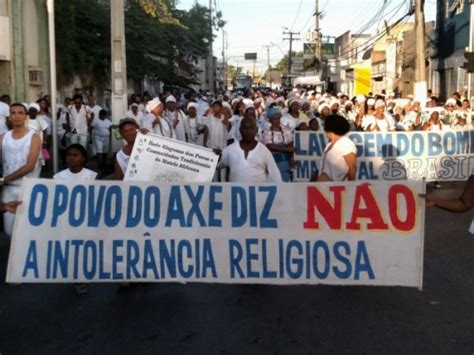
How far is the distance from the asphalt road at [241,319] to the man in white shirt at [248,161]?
3.32 ft

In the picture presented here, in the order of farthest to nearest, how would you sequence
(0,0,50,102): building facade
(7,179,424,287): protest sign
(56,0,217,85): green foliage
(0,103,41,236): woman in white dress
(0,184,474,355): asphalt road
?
(56,0,217,85): green foliage < (0,0,50,102): building facade < (0,103,41,236): woman in white dress < (7,179,424,287): protest sign < (0,184,474,355): asphalt road

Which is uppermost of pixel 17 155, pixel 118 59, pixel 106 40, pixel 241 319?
pixel 106 40

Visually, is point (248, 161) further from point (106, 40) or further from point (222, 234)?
point (106, 40)

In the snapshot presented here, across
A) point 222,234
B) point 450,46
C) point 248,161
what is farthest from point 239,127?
point 450,46

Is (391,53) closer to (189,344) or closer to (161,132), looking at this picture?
(161,132)

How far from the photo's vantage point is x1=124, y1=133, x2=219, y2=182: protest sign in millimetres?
6711

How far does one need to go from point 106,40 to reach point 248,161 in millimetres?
22681

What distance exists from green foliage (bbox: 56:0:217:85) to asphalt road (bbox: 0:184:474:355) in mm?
17104

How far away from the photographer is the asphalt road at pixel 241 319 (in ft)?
17.1

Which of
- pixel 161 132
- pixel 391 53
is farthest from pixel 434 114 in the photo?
pixel 391 53

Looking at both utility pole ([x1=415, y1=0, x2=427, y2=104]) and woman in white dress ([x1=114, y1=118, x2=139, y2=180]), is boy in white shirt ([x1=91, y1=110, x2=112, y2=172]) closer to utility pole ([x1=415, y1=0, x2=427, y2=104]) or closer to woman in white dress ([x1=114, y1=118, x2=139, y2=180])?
utility pole ([x1=415, y1=0, x2=427, y2=104])

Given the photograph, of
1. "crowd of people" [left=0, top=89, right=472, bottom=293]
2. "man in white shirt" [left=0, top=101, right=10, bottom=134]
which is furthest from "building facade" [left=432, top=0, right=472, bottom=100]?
"man in white shirt" [left=0, top=101, right=10, bottom=134]

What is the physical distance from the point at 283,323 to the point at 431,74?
2965cm

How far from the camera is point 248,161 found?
688 centimetres
